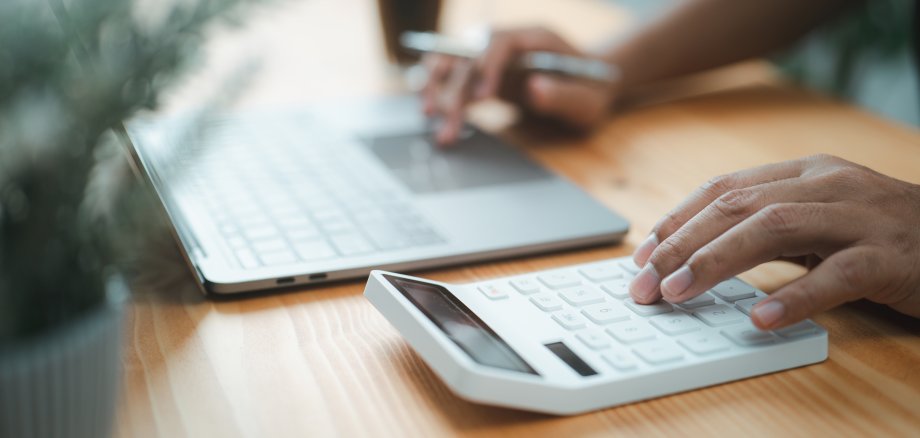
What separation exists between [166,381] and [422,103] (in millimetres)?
626

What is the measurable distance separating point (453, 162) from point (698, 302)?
1.26ft

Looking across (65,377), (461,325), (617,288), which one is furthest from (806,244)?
(65,377)

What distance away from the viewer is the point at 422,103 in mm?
1097

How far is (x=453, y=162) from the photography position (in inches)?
36.2

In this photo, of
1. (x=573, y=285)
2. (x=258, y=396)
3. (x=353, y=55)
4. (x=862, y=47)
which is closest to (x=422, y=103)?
(x=353, y=55)

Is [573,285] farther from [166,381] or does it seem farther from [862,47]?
[862,47]

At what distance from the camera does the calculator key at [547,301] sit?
585 mm

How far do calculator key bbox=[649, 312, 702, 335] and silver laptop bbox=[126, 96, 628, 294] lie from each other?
17cm

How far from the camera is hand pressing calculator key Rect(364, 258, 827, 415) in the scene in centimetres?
49

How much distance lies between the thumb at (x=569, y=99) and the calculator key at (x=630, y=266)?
41 cm

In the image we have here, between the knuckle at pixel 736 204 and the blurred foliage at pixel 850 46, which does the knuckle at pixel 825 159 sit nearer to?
the knuckle at pixel 736 204

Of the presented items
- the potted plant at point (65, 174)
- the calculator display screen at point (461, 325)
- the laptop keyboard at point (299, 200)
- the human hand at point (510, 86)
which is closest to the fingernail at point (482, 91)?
the human hand at point (510, 86)

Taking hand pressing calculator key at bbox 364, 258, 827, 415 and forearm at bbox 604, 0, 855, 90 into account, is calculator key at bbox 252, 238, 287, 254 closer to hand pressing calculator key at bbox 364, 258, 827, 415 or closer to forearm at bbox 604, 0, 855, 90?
hand pressing calculator key at bbox 364, 258, 827, 415

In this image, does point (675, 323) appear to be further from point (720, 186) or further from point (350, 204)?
point (350, 204)
